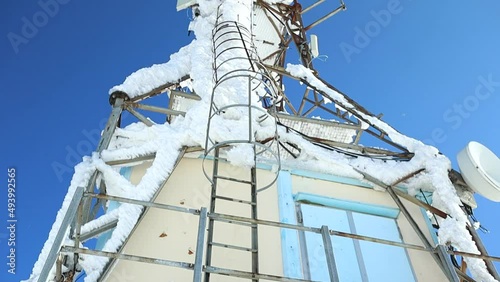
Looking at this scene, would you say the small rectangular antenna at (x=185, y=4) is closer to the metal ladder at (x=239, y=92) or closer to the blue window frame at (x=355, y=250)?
the metal ladder at (x=239, y=92)

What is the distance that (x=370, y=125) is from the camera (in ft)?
20.7

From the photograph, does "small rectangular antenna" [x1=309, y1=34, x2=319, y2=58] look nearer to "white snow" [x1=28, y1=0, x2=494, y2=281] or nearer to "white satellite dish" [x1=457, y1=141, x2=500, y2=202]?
"white snow" [x1=28, y1=0, x2=494, y2=281]

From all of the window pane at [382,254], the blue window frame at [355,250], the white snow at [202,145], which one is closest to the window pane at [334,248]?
the blue window frame at [355,250]

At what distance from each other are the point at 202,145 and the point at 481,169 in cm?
296

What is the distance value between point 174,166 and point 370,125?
2701mm

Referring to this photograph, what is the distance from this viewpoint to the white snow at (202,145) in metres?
4.34

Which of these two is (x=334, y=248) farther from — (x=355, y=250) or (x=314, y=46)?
(x=314, y=46)

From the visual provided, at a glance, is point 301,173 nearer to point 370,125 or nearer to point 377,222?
point 377,222

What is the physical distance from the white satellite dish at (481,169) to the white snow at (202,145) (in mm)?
203

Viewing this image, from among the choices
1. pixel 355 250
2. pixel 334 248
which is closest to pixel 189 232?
pixel 334 248

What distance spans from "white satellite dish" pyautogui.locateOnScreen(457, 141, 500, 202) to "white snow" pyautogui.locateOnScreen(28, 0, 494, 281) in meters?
0.20

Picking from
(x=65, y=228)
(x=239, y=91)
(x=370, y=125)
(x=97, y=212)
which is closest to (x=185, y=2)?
(x=239, y=91)

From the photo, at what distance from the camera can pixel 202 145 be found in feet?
16.8

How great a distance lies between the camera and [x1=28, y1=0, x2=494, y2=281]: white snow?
4.34 metres
